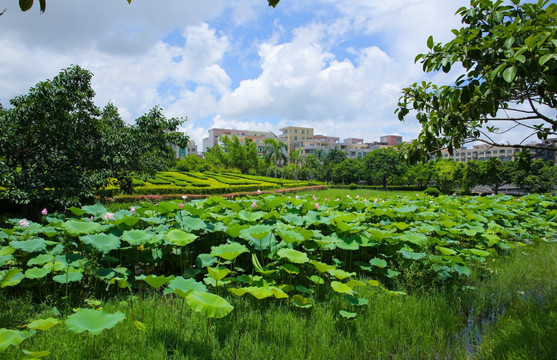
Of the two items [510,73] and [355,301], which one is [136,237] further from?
[510,73]

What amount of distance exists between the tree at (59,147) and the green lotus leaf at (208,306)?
6038mm

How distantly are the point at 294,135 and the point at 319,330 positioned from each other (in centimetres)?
8243

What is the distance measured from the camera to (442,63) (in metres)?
2.67

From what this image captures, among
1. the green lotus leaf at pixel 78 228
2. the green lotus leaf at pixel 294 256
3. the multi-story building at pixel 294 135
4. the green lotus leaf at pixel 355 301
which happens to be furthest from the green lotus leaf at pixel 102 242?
the multi-story building at pixel 294 135

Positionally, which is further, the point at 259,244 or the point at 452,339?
the point at 259,244

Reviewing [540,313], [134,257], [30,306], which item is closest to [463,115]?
[540,313]

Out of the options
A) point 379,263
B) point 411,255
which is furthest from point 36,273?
point 411,255

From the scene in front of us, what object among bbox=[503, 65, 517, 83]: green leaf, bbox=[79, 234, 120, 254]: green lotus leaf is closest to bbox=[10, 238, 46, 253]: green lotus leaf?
bbox=[79, 234, 120, 254]: green lotus leaf

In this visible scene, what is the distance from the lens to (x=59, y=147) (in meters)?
7.08

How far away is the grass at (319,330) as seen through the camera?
6.72 ft

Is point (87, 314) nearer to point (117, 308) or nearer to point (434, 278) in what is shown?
point (117, 308)

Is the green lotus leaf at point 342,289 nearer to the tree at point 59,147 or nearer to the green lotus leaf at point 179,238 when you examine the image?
the green lotus leaf at point 179,238

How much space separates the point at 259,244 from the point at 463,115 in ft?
9.06

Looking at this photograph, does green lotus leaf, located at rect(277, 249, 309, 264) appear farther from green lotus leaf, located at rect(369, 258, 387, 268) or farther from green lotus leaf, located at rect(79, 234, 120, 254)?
green lotus leaf, located at rect(79, 234, 120, 254)
